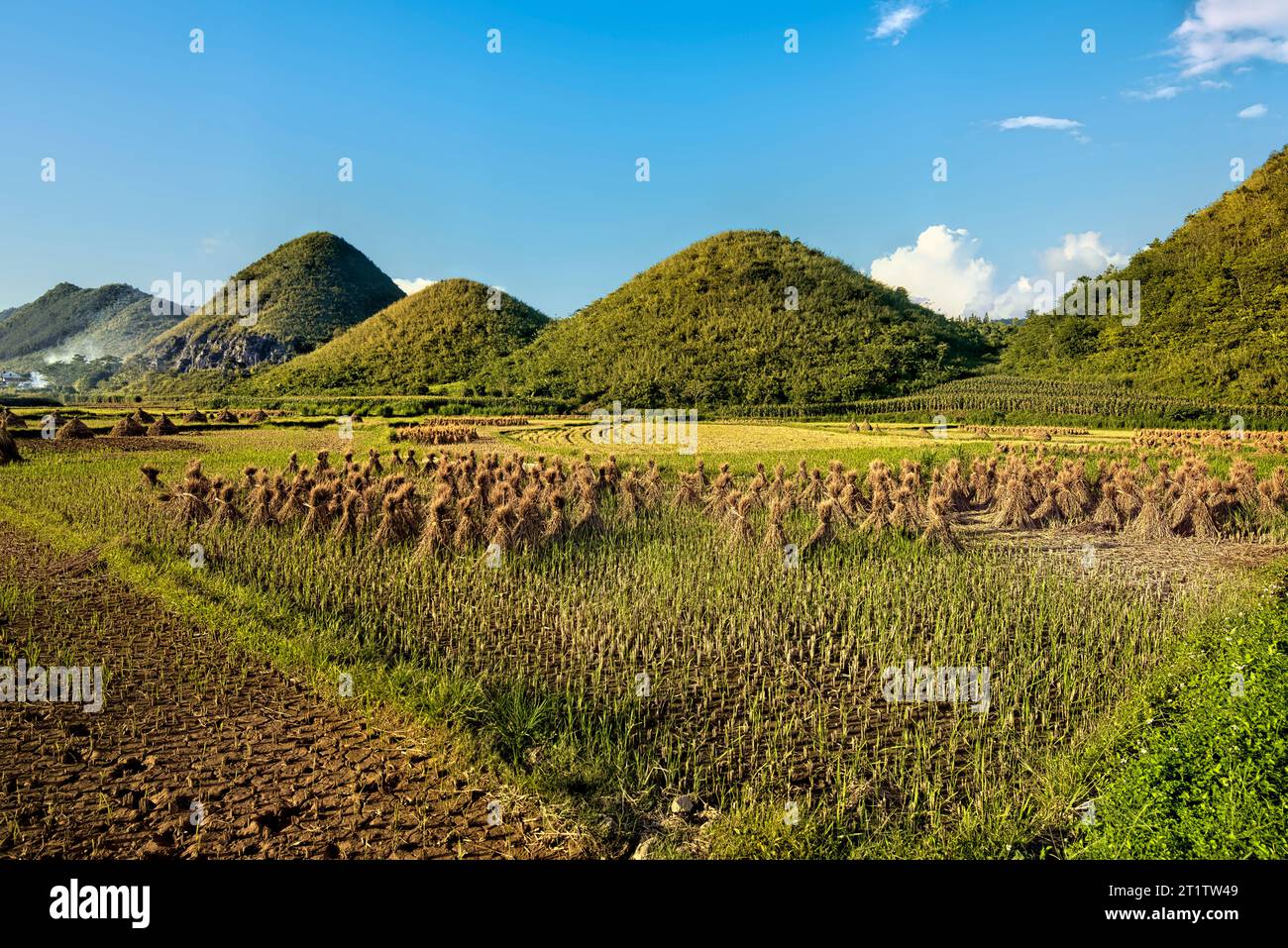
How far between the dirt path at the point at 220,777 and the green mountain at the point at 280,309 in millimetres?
110426

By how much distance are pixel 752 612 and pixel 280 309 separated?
138344 mm

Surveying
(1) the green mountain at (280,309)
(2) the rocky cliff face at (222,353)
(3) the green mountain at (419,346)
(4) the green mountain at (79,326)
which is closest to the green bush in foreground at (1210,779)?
(3) the green mountain at (419,346)

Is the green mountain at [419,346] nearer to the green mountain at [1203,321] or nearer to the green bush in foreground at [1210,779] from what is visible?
the green mountain at [1203,321]

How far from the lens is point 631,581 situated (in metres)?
9.54

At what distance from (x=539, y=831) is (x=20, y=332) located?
771ft

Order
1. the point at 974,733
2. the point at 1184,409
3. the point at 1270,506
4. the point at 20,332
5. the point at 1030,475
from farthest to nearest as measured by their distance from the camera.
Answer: the point at 20,332, the point at 1184,409, the point at 1030,475, the point at 1270,506, the point at 974,733

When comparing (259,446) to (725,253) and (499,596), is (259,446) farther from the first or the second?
(725,253)

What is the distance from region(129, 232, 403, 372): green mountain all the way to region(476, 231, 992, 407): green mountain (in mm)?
50550

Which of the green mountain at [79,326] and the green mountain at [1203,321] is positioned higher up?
the green mountain at [79,326]

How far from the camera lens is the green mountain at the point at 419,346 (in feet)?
246

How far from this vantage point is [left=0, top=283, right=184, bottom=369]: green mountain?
162375mm

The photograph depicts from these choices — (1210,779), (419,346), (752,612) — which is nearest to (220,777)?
(752,612)

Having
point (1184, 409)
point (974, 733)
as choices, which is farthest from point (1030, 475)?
point (1184, 409)

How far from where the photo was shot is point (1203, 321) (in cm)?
5291
